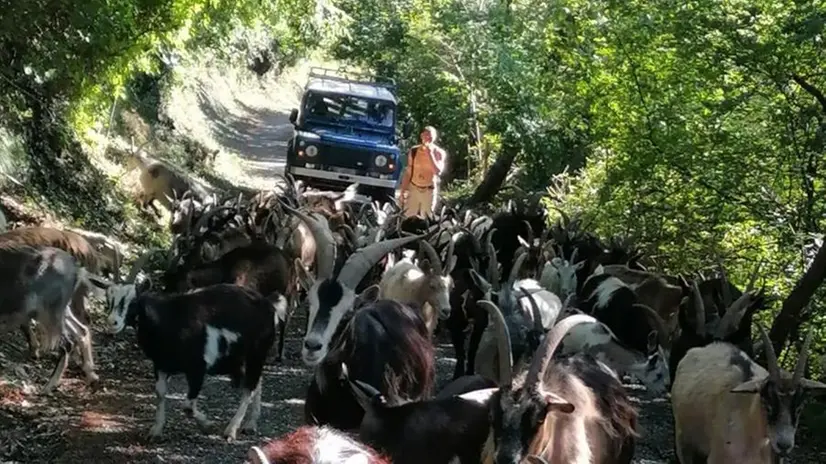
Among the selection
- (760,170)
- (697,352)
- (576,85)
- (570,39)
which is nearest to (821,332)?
(760,170)

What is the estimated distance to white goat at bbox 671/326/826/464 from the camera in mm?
5758

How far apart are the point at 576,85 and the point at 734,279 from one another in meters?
4.92

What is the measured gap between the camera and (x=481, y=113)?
2336cm

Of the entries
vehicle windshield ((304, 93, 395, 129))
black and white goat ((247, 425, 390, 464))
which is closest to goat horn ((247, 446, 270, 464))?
black and white goat ((247, 425, 390, 464))

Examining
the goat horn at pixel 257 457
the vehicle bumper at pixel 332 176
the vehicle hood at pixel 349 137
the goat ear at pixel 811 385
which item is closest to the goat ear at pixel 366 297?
the goat ear at pixel 811 385

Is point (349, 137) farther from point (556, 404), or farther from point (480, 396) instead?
point (556, 404)

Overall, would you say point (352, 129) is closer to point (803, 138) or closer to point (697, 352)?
point (803, 138)

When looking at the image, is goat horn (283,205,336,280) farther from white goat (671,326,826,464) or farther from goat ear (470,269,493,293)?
white goat (671,326,826,464)

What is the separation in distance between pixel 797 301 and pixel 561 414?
465cm

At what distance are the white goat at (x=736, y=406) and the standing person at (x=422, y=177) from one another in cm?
796

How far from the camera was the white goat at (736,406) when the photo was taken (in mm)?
5758

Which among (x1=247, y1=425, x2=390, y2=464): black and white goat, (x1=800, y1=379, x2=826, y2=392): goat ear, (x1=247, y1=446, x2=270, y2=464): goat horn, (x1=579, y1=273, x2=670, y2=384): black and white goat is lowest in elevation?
(x1=579, y1=273, x2=670, y2=384): black and white goat

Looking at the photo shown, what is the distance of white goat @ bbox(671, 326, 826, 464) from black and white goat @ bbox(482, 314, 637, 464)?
66 centimetres

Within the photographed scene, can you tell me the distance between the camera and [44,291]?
8.15 metres
